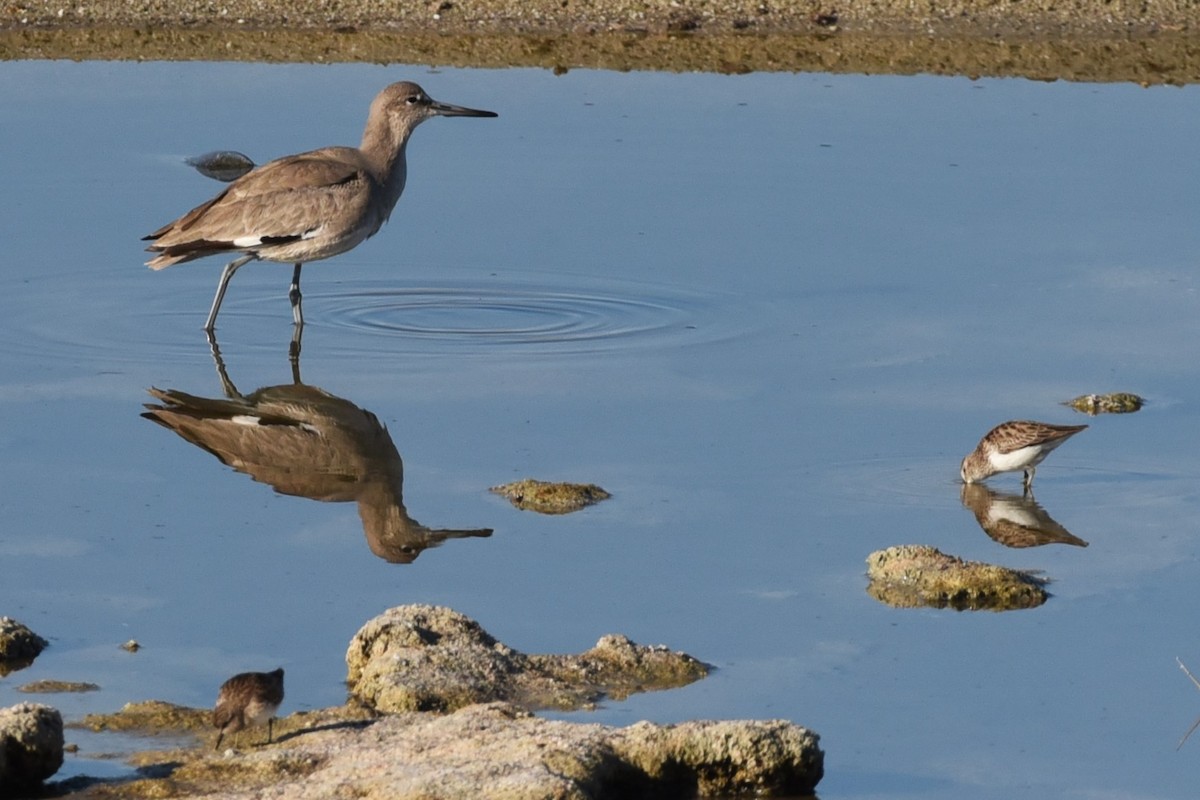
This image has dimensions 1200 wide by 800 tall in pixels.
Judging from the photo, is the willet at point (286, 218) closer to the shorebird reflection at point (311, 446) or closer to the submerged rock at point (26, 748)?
the shorebird reflection at point (311, 446)

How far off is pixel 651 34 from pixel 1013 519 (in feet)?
36.6

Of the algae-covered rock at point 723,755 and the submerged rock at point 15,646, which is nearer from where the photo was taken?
the algae-covered rock at point 723,755

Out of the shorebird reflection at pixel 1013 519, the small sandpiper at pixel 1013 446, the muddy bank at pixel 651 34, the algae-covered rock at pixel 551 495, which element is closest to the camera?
the shorebird reflection at pixel 1013 519

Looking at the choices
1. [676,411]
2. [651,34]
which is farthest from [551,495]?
[651,34]

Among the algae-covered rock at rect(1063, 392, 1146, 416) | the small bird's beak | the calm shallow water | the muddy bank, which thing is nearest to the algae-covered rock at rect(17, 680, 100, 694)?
the calm shallow water

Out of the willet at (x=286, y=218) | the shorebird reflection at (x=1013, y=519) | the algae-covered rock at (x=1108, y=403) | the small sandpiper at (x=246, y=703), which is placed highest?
the willet at (x=286, y=218)

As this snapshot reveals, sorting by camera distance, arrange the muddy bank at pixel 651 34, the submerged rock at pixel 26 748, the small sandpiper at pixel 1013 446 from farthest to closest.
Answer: the muddy bank at pixel 651 34
the small sandpiper at pixel 1013 446
the submerged rock at pixel 26 748

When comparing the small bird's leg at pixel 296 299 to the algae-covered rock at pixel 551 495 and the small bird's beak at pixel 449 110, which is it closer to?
the small bird's beak at pixel 449 110

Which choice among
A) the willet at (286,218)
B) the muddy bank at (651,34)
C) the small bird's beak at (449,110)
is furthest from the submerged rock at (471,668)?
the muddy bank at (651,34)

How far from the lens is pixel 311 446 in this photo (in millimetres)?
11688

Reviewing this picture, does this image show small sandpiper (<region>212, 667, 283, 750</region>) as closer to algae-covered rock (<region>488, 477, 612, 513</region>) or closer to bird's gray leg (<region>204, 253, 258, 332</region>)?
algae-covered rock (<region>488, 477, 612, 513</region>)

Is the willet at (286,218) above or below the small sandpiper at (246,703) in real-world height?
above

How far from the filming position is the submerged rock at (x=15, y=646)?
8516mm

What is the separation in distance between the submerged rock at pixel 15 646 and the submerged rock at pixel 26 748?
124 centimetres
